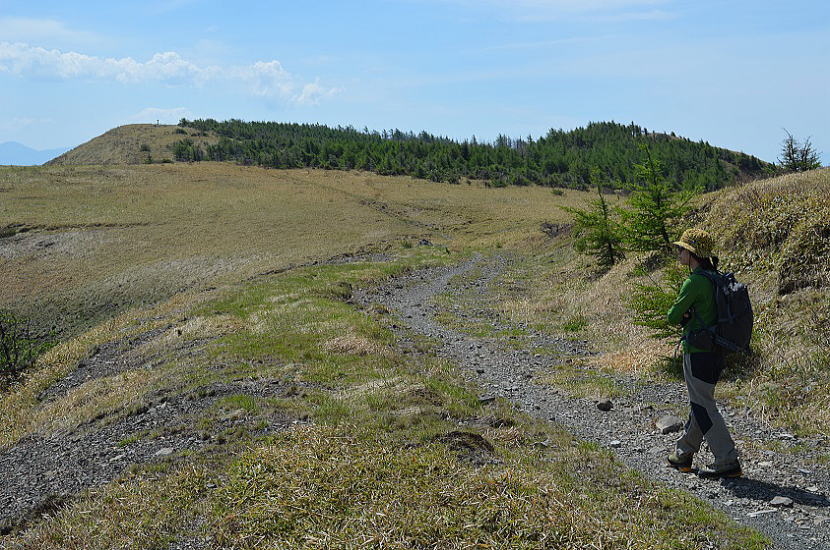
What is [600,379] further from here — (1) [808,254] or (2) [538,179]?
(2) [538,179]

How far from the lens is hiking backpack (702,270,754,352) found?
6.50m

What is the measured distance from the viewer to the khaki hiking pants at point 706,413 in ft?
21.8

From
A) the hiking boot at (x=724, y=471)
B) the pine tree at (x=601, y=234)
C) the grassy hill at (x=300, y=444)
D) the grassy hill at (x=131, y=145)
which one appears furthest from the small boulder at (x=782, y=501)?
the grassy hill at (x=131, y=145)

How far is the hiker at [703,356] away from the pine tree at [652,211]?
13188 mm

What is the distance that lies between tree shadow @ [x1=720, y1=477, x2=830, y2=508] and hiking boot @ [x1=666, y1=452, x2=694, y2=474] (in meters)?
0.40

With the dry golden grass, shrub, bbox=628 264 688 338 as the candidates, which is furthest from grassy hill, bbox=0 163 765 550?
the dry golden grass

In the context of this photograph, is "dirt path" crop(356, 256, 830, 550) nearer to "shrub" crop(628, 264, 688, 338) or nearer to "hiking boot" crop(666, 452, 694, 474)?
"hiking boot" crop(666, 452, 694, 474)

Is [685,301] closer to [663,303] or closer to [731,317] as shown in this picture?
[731,317]

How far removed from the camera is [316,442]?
291 inches

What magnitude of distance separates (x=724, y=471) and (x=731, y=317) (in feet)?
6.05

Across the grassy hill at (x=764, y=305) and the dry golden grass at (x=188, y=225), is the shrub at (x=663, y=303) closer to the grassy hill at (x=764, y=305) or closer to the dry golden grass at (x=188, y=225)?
the grassy hill at (x=764, y=305)

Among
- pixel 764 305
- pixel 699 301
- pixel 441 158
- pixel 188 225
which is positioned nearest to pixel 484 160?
pixel 441 158

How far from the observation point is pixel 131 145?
169 m

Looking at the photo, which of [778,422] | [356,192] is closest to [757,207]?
[778,422]
